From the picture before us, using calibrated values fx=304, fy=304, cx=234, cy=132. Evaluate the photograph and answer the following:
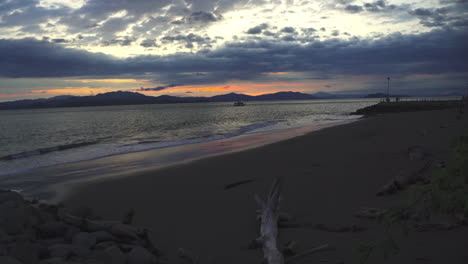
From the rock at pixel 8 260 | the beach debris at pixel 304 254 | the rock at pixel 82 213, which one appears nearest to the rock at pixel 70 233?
the rock at pixel 82 213

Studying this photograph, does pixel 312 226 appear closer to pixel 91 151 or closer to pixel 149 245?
pixel 149 245

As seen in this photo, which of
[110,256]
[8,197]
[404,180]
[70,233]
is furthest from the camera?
[404,180]

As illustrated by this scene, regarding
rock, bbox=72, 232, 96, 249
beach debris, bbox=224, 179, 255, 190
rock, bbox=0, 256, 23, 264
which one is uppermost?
rock, bbox=0, 256, 23, 264

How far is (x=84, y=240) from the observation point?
186 inches

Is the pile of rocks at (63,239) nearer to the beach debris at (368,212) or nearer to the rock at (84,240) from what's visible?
the rock at (84,240)

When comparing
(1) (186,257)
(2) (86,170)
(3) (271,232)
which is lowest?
(2) (86,170)

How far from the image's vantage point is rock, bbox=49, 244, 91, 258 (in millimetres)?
4109

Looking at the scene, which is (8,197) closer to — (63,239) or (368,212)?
(63,239)

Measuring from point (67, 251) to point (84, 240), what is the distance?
1.79 feet

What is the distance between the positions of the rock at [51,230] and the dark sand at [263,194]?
5.01ft

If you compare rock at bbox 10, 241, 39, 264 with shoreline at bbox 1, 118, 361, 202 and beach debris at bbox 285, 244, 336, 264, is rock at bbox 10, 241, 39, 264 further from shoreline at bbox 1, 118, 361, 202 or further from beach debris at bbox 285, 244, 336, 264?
shoreline at bbox 1, 118, 361, 202

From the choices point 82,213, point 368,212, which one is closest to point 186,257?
point 82,213

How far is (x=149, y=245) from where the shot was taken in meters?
5.04

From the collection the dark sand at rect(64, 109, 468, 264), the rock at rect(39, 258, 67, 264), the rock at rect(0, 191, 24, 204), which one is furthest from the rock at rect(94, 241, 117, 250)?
the rock at rect(0, 191, 24, 204)
